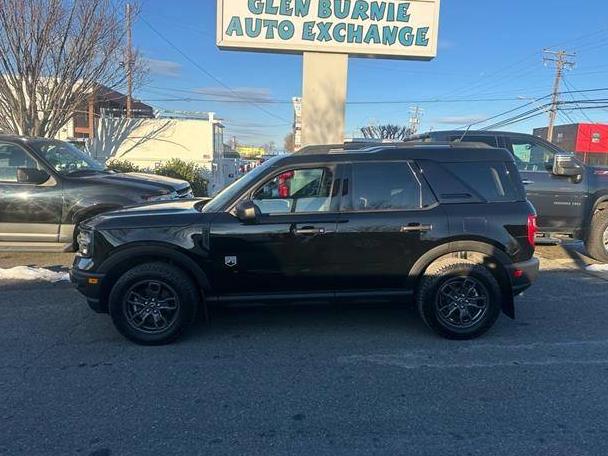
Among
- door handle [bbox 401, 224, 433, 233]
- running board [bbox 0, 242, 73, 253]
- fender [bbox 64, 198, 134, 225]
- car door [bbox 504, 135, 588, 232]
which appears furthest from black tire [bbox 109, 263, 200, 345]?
car door [bbox 504, 135, 588, 232]

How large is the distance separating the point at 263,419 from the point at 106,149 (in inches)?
751

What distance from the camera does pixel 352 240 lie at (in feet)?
15.4

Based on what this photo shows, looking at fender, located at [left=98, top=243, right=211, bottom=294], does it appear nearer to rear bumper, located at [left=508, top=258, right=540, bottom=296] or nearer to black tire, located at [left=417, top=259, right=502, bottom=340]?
black tire, located at [left=417, top=259, right=502, bottom=340]

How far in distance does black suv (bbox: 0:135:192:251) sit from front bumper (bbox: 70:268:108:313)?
102 inches

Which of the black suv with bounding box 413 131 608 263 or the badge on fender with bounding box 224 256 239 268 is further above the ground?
the black suv with bounding box 413 131 608 263

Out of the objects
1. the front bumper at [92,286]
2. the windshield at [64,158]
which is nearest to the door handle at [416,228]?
the front bumper at [92,286]

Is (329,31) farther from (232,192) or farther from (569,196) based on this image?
(232,192)

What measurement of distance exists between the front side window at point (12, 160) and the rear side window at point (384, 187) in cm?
511

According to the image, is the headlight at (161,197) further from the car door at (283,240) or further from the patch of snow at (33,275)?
the car door at (283,240)

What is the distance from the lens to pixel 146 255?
Answer: 4.60 m

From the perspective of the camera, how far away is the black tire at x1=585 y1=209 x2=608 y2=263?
27.6ft

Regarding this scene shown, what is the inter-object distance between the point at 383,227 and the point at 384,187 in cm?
40

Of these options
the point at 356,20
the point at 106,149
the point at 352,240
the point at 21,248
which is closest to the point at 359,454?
the point at 352,240

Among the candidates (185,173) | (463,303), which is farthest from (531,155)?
(185,173)
